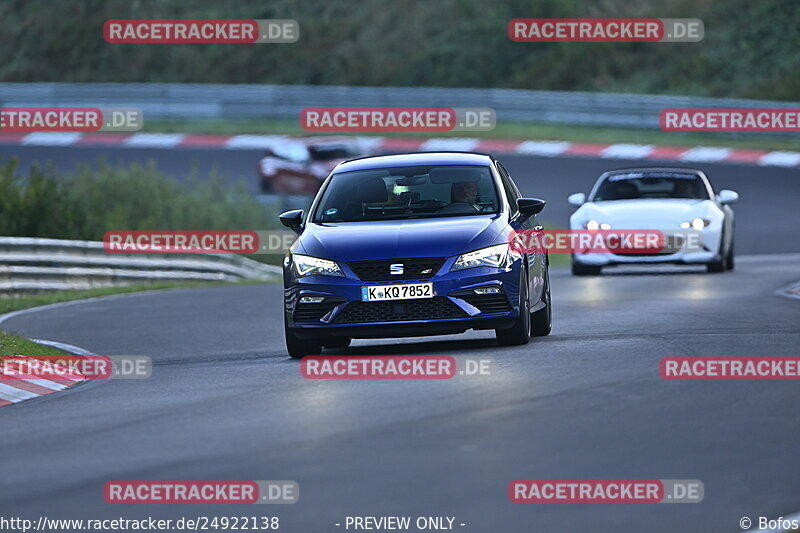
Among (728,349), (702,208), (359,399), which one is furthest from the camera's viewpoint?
(702,208)

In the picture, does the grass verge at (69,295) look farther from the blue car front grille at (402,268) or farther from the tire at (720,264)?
the blue car front grille at (402,268)

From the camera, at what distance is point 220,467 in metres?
8.53

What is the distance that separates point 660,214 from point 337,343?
31.3ft

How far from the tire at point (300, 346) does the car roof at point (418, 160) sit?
173cm

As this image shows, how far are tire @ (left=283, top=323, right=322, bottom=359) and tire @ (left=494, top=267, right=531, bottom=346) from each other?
142 cm

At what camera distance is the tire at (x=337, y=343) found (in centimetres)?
1426

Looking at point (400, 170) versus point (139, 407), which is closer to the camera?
point (139, 407)

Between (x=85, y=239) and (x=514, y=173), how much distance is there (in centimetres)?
1145

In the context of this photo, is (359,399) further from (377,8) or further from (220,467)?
(377,8)

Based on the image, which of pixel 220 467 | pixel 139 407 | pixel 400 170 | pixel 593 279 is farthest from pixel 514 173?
pixel 220 467

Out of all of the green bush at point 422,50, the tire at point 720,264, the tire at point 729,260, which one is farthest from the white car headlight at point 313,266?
the green bush at point 422,50
